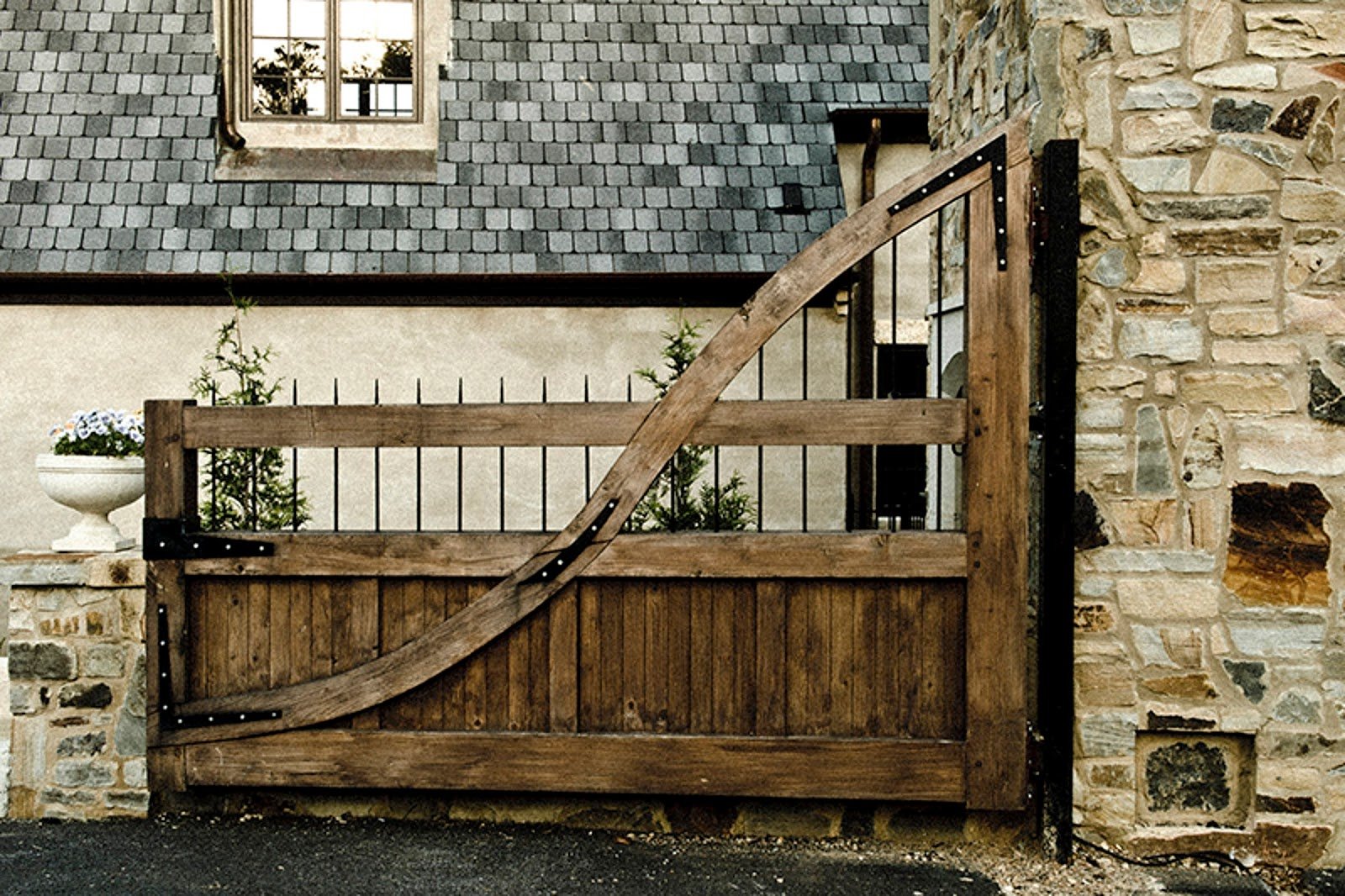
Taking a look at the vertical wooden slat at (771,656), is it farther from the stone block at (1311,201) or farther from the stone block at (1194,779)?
the stone block at (1311,201)

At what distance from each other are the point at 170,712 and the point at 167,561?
54 centimetres

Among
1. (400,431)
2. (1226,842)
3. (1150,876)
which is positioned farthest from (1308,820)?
(400,431)

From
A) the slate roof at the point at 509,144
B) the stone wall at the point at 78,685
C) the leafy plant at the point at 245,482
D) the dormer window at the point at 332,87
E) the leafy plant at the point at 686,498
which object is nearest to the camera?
the stone wall at the point at 78,685

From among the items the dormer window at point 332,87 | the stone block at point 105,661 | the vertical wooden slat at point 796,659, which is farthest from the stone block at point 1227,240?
the dormer window at point 332,87

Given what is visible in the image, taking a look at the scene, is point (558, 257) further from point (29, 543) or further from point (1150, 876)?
point (1150, 876)

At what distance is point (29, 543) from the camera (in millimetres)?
8977

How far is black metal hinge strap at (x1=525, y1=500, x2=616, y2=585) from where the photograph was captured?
14.1 ft

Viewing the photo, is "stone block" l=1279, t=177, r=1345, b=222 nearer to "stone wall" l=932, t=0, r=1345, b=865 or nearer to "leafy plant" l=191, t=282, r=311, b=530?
"stone wall" l=932, t=0, r=1345, b=865

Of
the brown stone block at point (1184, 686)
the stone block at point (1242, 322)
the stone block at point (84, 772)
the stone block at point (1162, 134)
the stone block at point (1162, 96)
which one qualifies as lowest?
the stone block at point (84, 772)

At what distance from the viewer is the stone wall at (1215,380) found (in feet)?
13.6

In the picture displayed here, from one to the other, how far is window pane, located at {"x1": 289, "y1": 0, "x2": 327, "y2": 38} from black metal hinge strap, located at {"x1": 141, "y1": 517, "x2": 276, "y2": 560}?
20.2ft

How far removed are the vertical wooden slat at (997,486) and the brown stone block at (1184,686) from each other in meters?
0.43

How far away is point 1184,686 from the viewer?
4184mm

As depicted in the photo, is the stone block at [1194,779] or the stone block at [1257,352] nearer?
the stone block at [1257,352]
